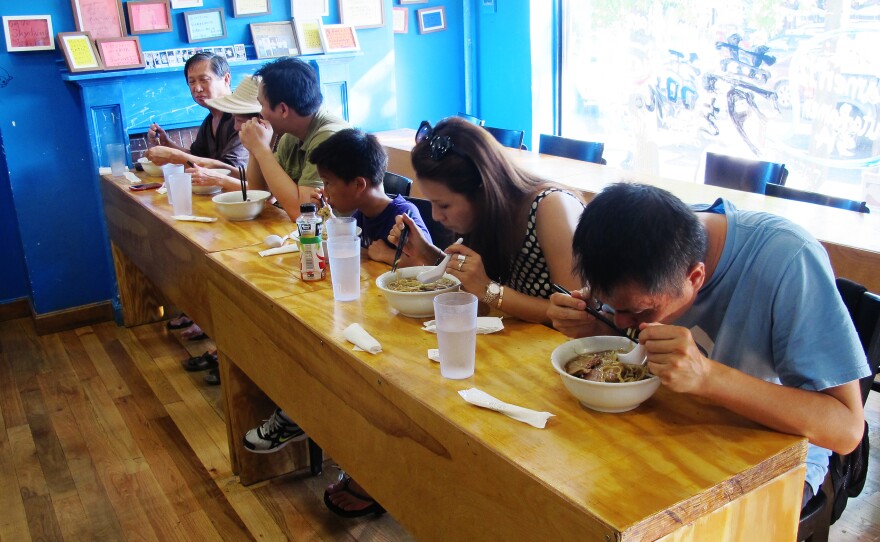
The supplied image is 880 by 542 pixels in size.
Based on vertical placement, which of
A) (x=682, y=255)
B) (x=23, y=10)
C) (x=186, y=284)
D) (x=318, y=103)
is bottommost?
(x=186, y=284)

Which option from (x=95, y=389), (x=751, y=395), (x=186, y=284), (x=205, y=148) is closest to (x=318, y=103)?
(x=186, y=284)

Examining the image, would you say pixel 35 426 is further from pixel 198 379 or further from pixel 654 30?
pixel 654 30

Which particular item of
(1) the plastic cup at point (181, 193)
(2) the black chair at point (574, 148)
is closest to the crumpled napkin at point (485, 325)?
(1) the plastic cup at point (181, 193)

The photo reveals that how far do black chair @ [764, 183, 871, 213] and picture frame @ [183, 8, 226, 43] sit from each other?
282cm

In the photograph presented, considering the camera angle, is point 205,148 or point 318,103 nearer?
point 318,103

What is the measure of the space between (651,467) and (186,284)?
78.4 inches

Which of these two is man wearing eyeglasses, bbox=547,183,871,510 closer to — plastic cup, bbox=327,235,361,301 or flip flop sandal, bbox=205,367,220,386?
plastic cup, bbox=327,235,361,301

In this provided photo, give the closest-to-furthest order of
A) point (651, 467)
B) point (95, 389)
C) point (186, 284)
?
point (651, 467), point (186, 284), point (95, 389)

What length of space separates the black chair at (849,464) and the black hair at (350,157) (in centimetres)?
128

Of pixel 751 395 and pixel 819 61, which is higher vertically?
pixel 819 61

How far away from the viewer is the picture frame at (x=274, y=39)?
4.12 meters

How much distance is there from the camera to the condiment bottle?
77.3 inches

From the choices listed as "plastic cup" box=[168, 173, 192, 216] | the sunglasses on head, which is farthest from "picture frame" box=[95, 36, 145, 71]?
the sunglasses on head

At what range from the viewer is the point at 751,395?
114cm
